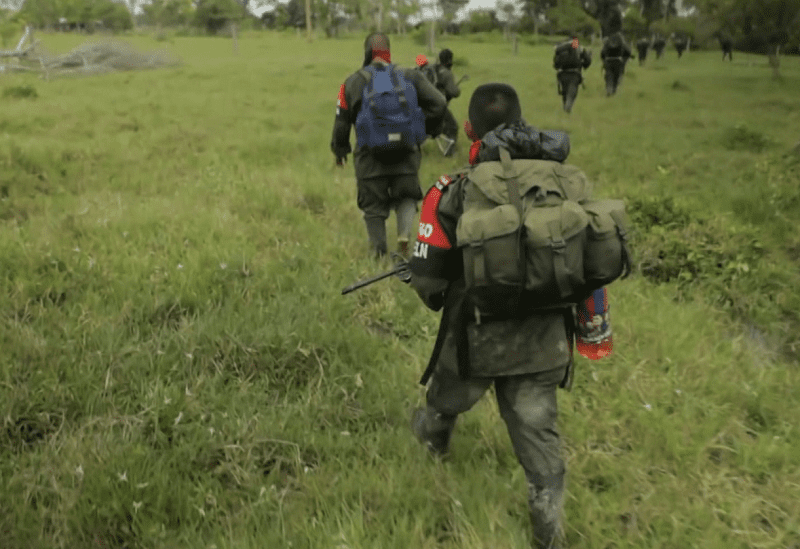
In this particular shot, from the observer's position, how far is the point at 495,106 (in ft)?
7.70

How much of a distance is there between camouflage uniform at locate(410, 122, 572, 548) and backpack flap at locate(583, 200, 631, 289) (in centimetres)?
31

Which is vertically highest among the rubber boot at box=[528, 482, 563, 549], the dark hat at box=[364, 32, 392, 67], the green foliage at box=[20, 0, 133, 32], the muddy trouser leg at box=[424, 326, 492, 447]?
the green foliage at box=[20, 0, 133, 32]

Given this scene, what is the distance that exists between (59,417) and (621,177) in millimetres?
6775

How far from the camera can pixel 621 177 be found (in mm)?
7918

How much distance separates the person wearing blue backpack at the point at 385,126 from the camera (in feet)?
14.7

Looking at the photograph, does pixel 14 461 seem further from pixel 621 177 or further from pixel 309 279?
pixel 621 177

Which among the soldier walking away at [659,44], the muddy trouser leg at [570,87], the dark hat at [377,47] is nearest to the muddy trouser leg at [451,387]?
the dark hat at [377,47]

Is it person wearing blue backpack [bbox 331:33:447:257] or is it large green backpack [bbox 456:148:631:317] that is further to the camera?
person wearing blue backpack [bbox 331:33:447:257]

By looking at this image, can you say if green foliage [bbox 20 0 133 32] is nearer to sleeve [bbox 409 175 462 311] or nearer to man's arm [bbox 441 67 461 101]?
man's arm [bbox 441 67 461 101]

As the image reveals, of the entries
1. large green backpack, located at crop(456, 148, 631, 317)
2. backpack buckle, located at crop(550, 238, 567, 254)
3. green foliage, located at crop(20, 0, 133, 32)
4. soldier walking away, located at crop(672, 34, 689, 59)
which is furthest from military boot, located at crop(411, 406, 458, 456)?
green foliage, located at crop(20, 0, 133, 32)

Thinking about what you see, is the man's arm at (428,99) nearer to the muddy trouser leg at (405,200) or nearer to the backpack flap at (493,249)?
the muddy trouser leg at (405,200)

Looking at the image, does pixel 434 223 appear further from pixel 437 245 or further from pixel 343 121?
pixel 343 121

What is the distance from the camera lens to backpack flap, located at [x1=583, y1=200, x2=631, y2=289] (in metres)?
2.06

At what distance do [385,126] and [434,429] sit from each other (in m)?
2.42
